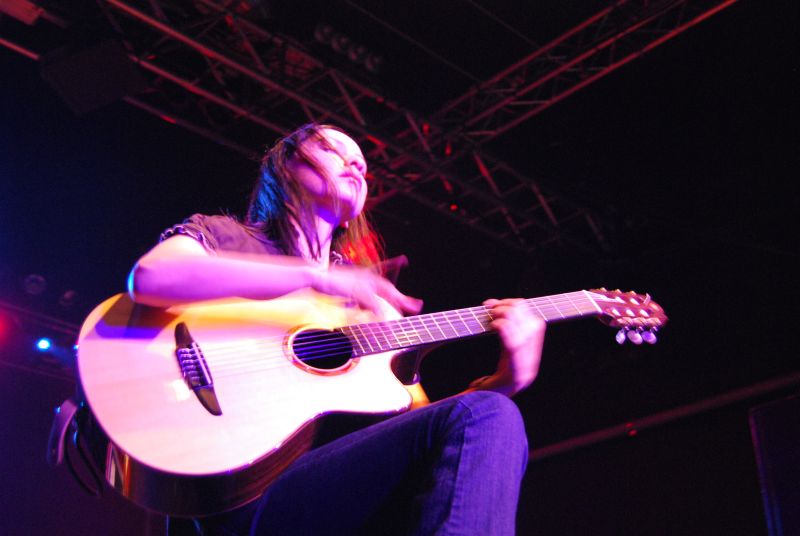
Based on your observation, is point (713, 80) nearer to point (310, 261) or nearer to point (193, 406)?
point (310, 261)

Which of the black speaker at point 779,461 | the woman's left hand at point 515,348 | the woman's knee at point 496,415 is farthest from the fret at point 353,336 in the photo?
the black speaker at point 779,461

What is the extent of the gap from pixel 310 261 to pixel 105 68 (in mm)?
3454

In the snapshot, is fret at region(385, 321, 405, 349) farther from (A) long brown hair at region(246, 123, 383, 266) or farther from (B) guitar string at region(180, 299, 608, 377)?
(A) long brown hair at region(246, 123, 383, 266)

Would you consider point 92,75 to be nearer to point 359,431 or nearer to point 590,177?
Result: point 359,431

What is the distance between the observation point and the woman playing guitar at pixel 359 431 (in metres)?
1.57

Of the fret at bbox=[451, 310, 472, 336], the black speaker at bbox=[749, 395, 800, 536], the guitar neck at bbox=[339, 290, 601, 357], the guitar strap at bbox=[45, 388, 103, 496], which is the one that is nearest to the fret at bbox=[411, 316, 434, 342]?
the guitar neck at bbox=[339, 290, 601, 357]

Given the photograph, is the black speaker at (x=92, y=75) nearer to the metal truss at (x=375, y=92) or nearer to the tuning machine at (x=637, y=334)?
the metal truss at (x=375, y=92)

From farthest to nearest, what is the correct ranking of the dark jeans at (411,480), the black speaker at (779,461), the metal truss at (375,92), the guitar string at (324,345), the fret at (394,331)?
the metal truss at (375,92), the black speaker at (779,461), the fret at (394,331), the guitar string at (324,345), the dark jeans at (411,480)

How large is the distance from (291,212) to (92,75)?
3.28 metres

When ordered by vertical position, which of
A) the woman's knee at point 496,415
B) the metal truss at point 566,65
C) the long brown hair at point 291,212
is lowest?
the woman's knee at point 496,415

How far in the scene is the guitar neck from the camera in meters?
2.25

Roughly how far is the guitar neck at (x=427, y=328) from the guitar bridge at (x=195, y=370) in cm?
47

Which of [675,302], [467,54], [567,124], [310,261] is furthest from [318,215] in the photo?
[675,302]

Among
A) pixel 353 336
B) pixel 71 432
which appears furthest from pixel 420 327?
pixel 71 432
